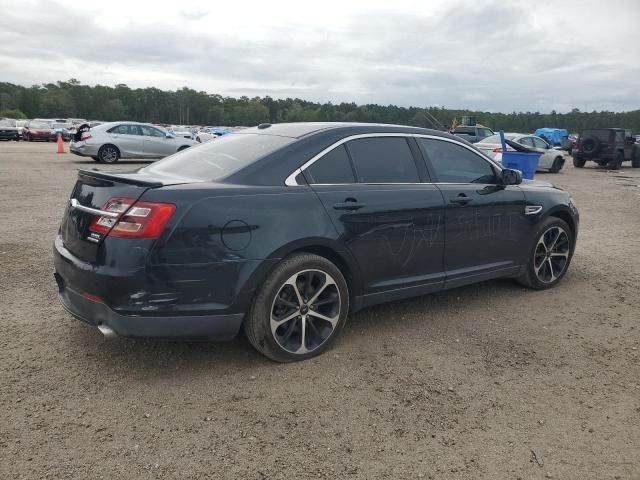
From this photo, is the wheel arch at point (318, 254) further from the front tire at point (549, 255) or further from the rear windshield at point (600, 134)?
the rear windshield at point (600, 134)

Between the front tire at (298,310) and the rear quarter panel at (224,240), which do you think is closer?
the rear quarter panel at (224,240)

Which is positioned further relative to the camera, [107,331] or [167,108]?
[167,108]

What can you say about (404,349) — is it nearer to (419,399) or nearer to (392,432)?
(419,399)

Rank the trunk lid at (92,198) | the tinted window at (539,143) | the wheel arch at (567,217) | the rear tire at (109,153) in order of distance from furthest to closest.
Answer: the tinted window at (539,143)
the rear tire at (109,153)
the wheel arch at (567,217)
the trunk lid at (92,198)

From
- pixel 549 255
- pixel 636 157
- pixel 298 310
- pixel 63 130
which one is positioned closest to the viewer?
pixel 298 310

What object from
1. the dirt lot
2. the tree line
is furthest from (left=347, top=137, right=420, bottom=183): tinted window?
the tree line

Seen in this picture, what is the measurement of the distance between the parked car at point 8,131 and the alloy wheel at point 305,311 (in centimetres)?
3771

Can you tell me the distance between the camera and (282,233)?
331 centimetres

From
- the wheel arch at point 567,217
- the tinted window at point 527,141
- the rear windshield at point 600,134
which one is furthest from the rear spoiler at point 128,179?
the rear windshield at point 600,134

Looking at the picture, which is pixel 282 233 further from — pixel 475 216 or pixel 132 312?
pixel 475 216

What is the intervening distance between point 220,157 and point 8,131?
37.1 meters

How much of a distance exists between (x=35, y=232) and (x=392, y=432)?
19.1 feet

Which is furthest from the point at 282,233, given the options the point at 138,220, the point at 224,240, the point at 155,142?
the point at 155,142

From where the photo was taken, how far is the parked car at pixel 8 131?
34438 millimetres
